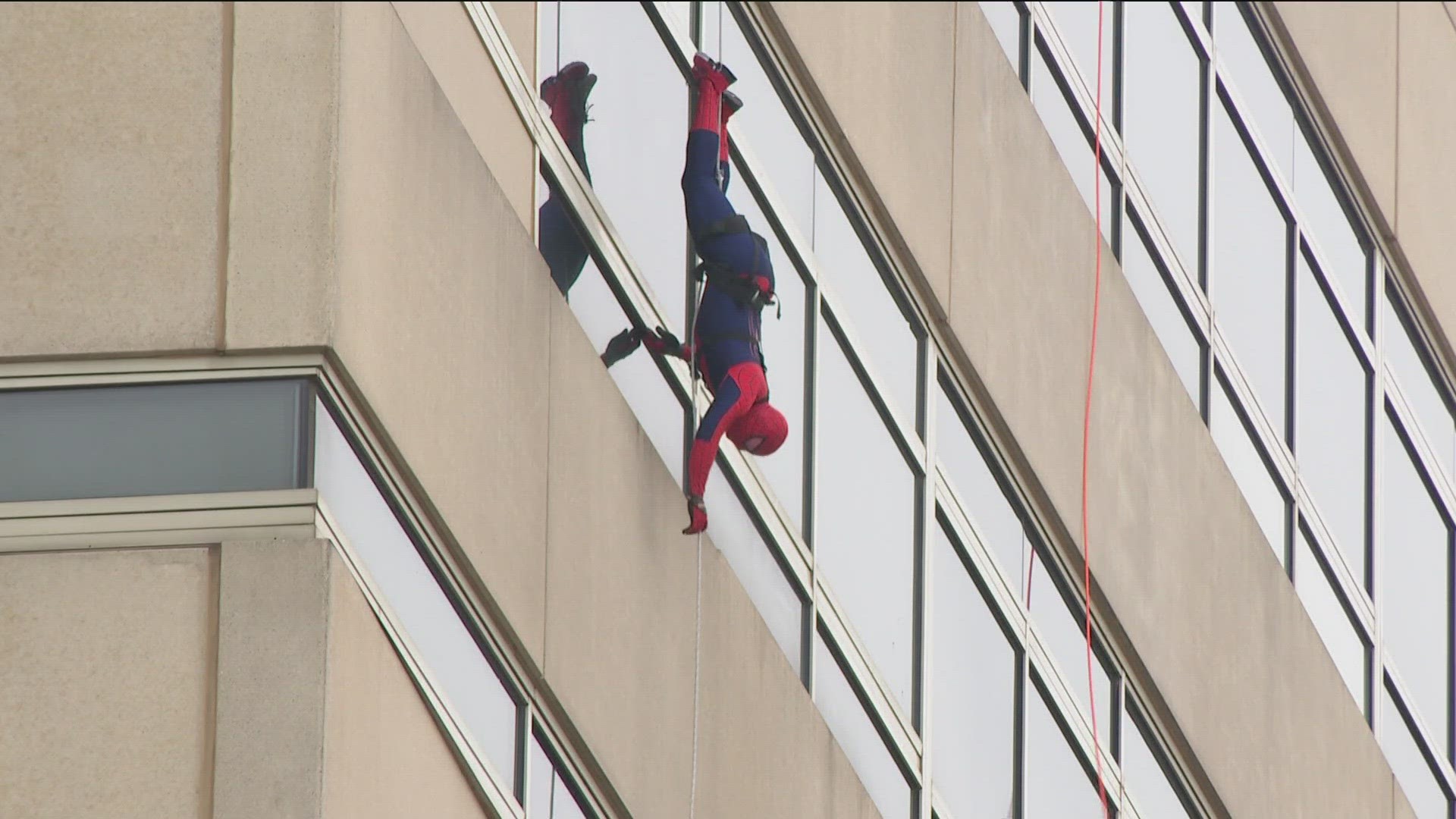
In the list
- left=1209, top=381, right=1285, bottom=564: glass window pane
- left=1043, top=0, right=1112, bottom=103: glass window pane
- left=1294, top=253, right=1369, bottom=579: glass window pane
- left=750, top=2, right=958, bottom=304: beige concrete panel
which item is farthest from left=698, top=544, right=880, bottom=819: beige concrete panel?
left=1294, top=253, right=1369, bottom=579: glass window pane

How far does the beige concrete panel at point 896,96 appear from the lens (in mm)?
13797

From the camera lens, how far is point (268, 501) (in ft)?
32.2

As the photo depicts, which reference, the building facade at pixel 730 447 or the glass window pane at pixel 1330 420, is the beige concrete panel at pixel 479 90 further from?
the glass window pane at pixel 1330 420

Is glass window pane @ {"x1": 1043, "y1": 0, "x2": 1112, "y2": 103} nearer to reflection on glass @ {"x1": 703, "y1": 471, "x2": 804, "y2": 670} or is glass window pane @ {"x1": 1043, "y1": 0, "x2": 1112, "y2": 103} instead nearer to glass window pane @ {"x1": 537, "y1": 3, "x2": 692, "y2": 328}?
glass window pane @ {"x1": 537, "y1": 3, "x2": 692, "y2": 328}

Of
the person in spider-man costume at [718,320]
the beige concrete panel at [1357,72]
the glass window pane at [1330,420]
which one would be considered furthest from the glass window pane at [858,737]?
the beige concrete panel at [1357,72]

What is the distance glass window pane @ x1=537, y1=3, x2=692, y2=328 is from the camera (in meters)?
12.2

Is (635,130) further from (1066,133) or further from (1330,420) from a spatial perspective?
(1330,420)

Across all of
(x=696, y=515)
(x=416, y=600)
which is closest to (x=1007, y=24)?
(x=696, y=515)

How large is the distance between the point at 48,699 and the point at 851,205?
579 cm

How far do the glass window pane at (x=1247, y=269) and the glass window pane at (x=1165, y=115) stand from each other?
234 millimetres

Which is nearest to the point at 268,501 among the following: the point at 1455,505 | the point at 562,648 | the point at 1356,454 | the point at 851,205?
the point at 562,648

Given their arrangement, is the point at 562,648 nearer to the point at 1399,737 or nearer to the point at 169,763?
the point at 169,763

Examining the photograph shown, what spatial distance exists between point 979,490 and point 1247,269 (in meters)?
3.45

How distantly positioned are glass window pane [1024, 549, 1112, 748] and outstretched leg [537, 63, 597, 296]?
4.22 m
